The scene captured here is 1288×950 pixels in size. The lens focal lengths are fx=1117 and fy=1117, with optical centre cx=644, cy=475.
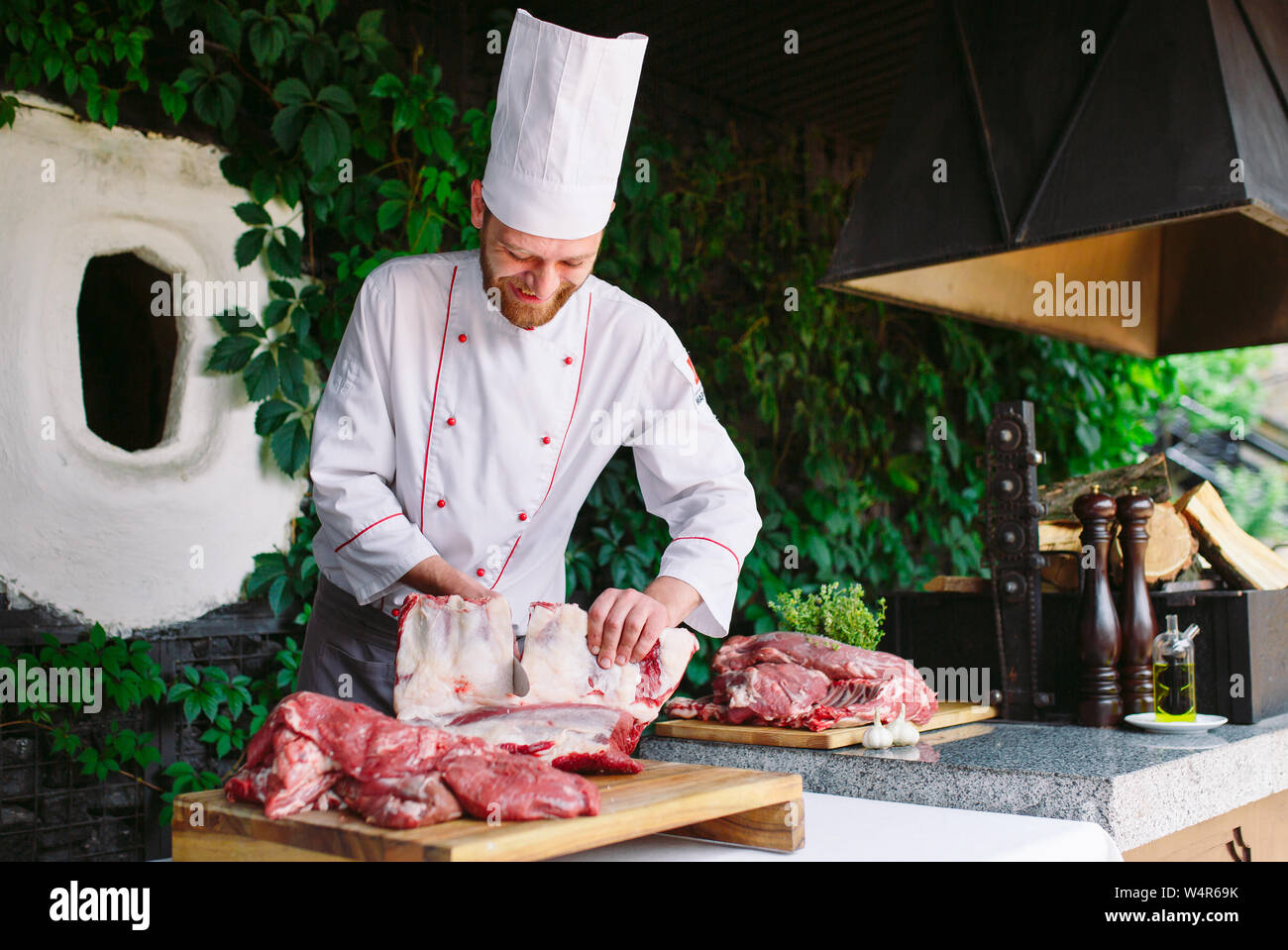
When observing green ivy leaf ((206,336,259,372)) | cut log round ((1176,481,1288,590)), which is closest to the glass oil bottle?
cut log round ((1176,481,1288,590))

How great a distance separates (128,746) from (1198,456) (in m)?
9.53

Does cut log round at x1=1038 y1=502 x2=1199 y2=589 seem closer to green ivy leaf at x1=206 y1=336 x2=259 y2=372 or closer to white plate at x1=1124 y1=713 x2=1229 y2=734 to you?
white plate at x1=1124 y1=713 x2=1229 y2=734

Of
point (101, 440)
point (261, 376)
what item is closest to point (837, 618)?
point (261, 376)

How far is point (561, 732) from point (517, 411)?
2.52 feet

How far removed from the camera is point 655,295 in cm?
434

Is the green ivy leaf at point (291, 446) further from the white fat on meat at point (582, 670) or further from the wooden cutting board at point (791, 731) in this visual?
the white fat on meat at point (582, 670)

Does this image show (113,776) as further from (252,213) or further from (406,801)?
(406,801)

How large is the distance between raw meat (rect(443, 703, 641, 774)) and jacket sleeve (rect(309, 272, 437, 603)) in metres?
0.37

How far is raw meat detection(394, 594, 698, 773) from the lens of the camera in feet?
5.25

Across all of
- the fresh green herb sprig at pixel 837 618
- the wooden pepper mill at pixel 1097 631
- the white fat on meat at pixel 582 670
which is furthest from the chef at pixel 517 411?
the wooden pepper mill at pixel 1097 631

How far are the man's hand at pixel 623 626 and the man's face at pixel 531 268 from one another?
1.92 feet

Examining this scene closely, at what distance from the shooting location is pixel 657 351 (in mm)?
2289
